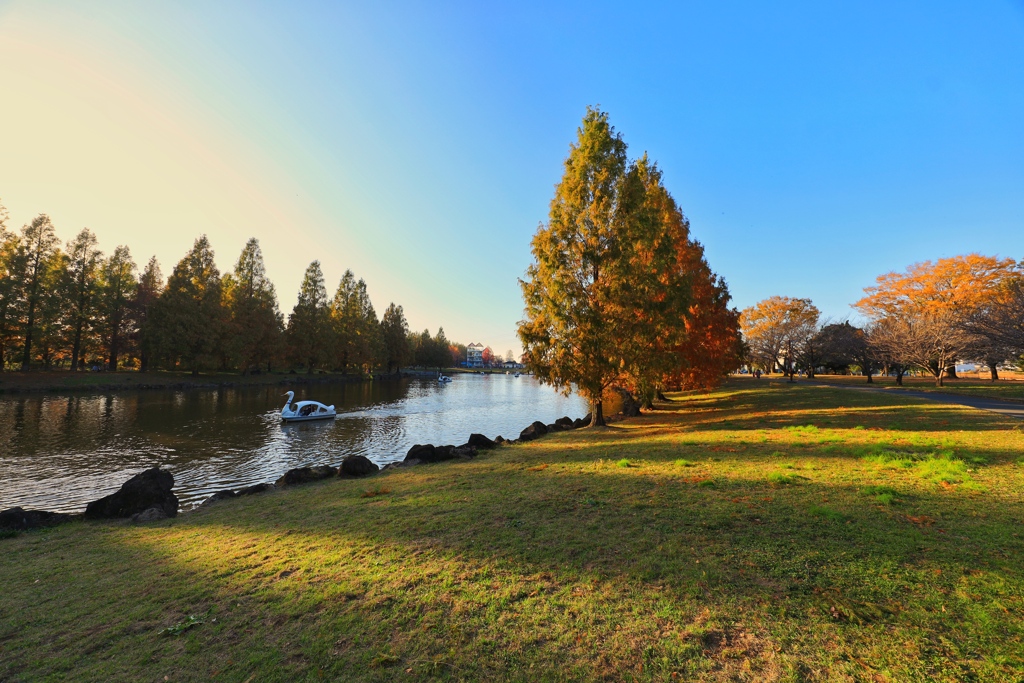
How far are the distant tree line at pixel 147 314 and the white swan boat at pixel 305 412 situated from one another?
3531cm

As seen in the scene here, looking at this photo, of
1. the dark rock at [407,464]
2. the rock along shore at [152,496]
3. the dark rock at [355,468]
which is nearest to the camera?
the rock along shore at [152,496]

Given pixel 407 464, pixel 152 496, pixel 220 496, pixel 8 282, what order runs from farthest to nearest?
pixel 8 282, pixel 407 464, pixel 220 496, pixel 152 496

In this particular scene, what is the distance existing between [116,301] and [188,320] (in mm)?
10685

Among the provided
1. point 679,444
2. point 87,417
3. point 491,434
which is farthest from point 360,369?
point 679,444

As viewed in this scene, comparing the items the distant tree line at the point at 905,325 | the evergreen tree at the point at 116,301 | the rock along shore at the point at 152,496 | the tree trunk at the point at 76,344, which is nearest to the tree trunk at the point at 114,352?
the evergreen tree at the point at 116,301

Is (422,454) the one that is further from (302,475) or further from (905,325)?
(905,325)

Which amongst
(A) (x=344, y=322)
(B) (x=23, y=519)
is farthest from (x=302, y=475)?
(A) (x=344, y=322)

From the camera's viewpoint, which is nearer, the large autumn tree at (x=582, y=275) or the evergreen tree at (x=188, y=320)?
the large autumn tree at (x=582, y=275)

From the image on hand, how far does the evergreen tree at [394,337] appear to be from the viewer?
3748 inches

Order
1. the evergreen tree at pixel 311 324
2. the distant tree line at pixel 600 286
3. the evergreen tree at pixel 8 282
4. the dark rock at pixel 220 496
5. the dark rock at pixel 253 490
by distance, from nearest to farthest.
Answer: the dark rock at pixel 220 496 → the dark rock at pixel 253 490 → the distant tree line at pixel 600 286 → the evergreen tree at pixel 8 282 → the evergreen tree at pixel 311 324

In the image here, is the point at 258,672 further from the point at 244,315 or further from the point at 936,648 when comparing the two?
the point at 244,315

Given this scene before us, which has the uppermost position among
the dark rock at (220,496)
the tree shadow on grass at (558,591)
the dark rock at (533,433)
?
the tree shadow on grass at (558,591)

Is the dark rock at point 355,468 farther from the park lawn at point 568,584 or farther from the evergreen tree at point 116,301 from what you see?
the evergreen tree at point 116,301

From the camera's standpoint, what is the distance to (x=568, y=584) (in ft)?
13.8
